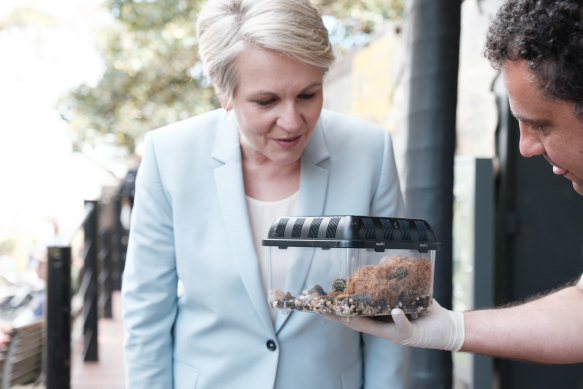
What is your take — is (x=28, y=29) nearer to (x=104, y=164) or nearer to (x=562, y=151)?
(x=104, y=164)

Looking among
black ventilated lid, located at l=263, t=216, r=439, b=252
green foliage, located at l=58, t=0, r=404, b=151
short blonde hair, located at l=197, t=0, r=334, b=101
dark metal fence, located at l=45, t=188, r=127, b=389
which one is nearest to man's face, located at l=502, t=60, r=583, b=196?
black ventilated lid, located at l=263, t=216, r=439, b=252

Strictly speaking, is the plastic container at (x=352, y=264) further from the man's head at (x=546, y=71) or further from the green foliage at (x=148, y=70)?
the green foliage at (x=148, y=70)

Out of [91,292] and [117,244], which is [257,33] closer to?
[91,292]

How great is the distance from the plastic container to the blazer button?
17cm

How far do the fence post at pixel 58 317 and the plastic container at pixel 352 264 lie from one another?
2.09m

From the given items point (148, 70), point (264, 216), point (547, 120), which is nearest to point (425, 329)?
point (264, 216)

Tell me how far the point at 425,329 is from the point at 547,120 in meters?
0.69

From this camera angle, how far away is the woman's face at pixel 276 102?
1944 mm

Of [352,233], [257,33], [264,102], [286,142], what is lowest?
[352,233]

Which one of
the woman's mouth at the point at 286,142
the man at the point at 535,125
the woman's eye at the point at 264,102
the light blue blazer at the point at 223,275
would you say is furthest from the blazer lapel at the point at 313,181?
the man at the point at 535,125

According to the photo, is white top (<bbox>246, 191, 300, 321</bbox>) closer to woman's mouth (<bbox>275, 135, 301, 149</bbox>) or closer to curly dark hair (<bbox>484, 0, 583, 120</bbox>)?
woman's mouth (<bbox>275, 135, 301, 149</bbox>)

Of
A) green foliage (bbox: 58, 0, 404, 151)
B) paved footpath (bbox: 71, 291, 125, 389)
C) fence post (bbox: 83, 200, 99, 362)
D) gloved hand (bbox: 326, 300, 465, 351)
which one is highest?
green foliage (bbox: 58, 0, 404, 151)

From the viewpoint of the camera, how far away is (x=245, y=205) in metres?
2.07

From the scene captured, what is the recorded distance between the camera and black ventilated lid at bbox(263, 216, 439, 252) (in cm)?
169
